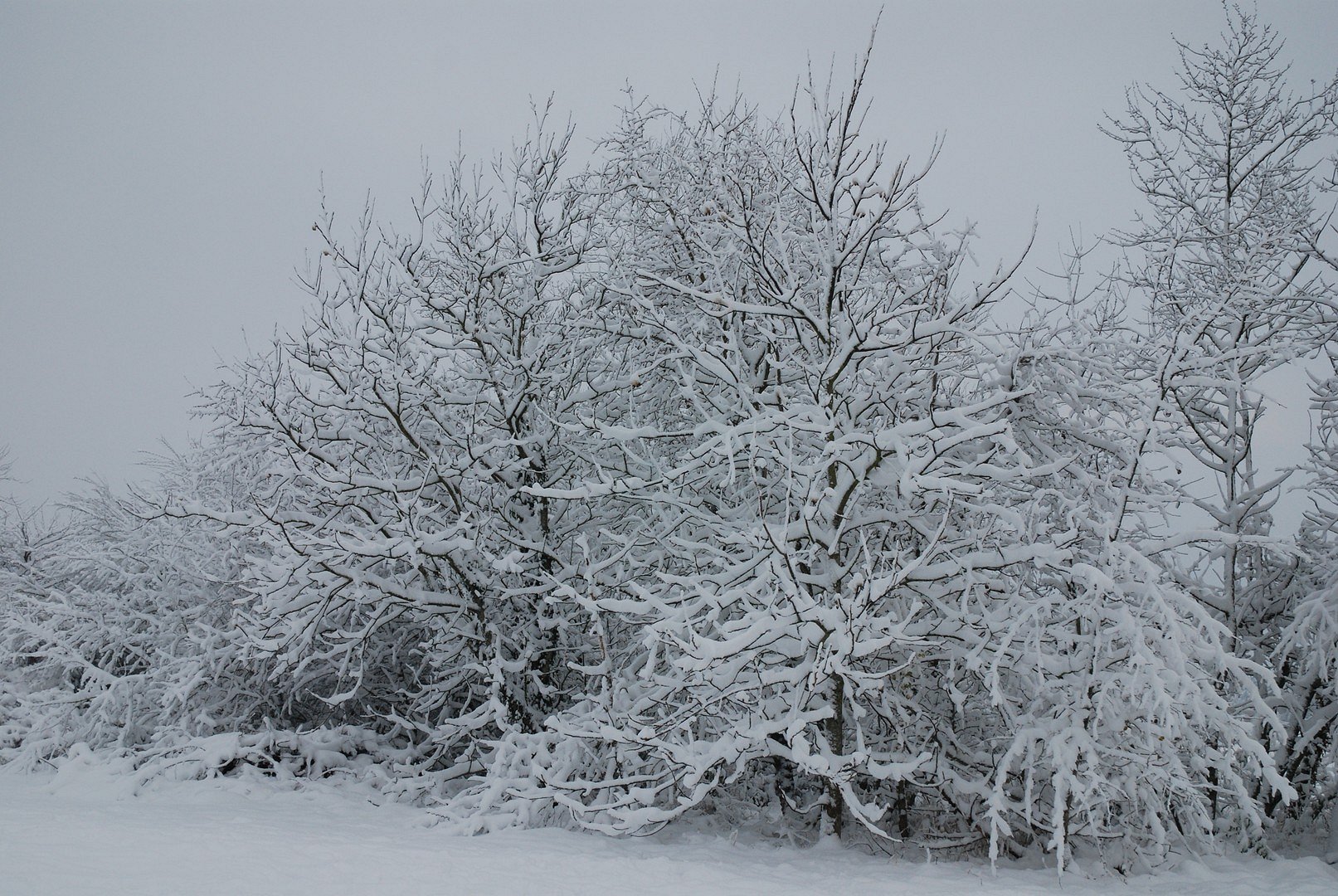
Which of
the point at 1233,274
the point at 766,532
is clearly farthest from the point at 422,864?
the point at 1233,274

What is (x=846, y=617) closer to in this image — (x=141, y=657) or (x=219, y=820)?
(x=219, y=820)

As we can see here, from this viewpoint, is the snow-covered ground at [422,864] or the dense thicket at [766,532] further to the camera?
the dense thicket at [766,532]

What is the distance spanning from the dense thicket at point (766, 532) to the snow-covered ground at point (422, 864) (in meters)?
Answer: 0.36

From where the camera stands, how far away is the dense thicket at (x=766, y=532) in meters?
5.84

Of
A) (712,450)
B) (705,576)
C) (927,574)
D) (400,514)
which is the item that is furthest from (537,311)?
(927,574)

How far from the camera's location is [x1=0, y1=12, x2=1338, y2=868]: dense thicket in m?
5.84

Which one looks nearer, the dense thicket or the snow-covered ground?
the snow-covered ground

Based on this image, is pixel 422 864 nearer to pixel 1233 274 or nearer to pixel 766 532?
pixel 766 532

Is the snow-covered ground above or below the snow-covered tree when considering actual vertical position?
below

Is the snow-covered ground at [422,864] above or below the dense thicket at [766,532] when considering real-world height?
below

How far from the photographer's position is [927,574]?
622cm

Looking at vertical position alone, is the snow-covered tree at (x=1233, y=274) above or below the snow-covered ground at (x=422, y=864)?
above

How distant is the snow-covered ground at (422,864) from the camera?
188 inches

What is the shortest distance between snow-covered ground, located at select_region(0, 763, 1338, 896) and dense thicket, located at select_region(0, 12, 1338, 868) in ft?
1.17
